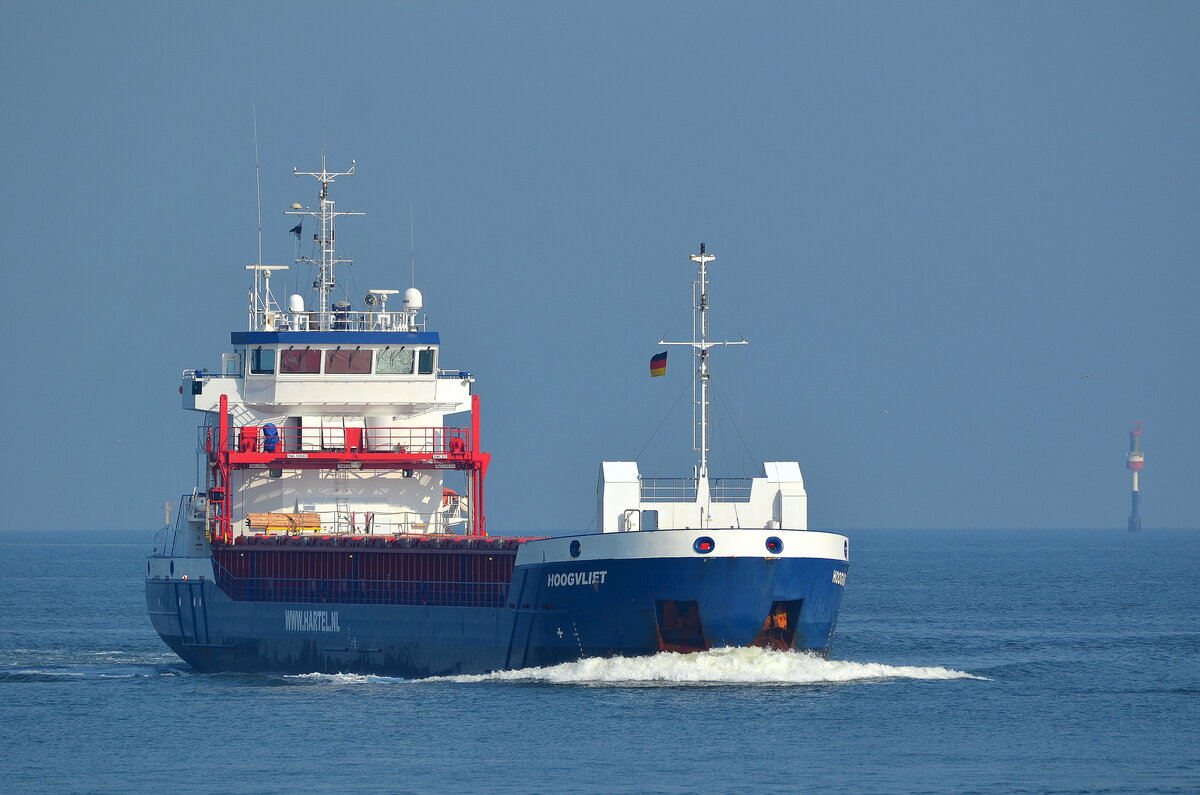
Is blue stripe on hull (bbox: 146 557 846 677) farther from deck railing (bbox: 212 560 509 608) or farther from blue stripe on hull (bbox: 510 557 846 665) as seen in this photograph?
deck railing (bbox: 212 560 509 608)

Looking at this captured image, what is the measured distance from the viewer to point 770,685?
4359 cm

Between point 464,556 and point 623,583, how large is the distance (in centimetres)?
681

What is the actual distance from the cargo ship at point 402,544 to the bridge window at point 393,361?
0.06m

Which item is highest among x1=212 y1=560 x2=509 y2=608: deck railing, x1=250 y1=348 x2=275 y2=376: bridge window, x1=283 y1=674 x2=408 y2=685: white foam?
x1=250 y1=348 x2=275 y2=376: bridge window

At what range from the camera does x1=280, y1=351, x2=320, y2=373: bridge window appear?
55.0 m

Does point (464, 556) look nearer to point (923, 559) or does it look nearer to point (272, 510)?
point (272, 510)

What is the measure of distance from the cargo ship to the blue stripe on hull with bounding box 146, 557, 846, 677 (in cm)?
5

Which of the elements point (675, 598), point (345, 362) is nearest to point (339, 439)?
point (345, 362)

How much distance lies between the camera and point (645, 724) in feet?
130

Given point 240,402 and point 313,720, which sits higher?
point 240,402

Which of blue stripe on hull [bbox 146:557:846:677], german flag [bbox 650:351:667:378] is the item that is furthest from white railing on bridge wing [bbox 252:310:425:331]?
german flag [bbox 650:351:667:378]

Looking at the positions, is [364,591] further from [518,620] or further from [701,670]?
[701,670]

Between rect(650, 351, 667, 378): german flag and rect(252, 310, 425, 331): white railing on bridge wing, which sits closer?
rect(650, 351, 667, 378): german flag

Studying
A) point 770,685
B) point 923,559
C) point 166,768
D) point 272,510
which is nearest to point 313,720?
point 166,768
